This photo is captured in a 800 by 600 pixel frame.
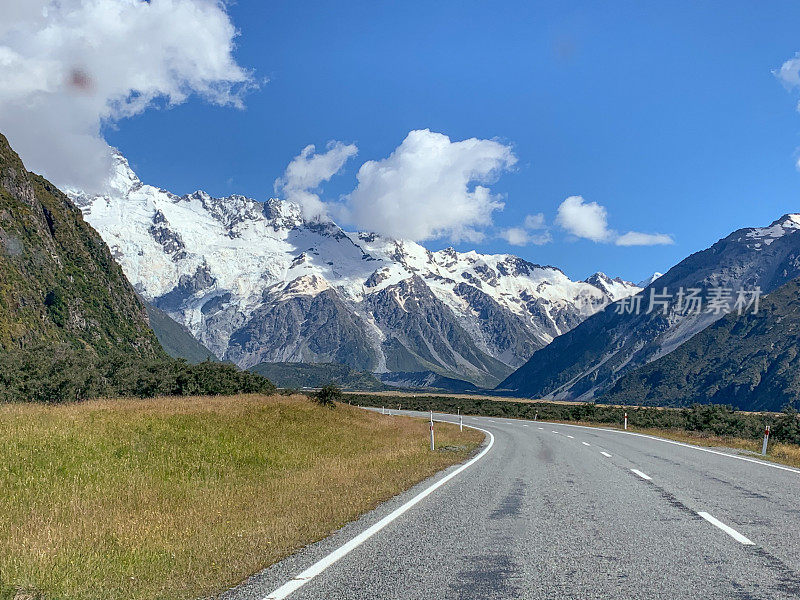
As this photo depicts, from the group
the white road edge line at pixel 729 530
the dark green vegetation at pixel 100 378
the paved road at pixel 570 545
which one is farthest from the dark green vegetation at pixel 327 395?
the white road edge line at pixel 729 530

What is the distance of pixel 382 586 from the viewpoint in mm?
6016

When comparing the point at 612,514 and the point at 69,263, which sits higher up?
the point at 69,263

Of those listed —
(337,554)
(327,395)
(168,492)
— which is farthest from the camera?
(327,395)

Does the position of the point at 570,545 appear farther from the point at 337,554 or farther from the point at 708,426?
the point at 708,426

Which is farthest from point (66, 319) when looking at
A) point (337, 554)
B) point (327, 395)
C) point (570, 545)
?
point (570, 545)

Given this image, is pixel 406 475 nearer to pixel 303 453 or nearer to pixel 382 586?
pixel 303 453

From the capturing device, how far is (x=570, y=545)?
25.2ft

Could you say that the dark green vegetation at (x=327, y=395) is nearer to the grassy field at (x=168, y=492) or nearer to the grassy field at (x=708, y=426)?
the grassy field at (x=168, y=492)

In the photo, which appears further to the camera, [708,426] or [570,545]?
[708,426]

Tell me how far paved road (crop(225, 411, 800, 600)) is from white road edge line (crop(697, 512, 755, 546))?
0.03m

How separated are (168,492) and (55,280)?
12440 cm

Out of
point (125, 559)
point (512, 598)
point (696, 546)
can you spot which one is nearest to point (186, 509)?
point (125, 559)

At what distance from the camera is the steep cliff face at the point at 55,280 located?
97250mm

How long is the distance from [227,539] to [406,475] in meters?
7.90
